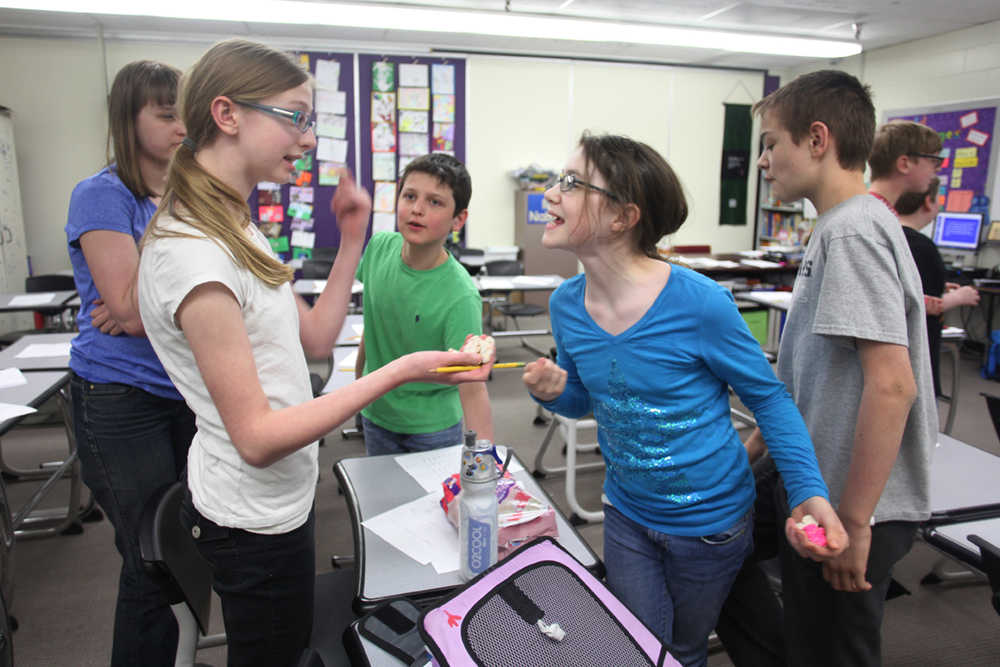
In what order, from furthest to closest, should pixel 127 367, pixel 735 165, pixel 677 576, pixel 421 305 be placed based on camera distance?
pixel 735 165 → pixel 421 305 → pixel 127 367 → pixel 677 576

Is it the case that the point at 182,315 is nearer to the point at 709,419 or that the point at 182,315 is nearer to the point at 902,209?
the point at 709,419

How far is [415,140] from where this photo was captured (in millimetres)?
6965

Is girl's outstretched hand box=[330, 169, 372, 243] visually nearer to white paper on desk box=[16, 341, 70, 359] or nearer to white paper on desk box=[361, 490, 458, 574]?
white paper on desk box=[361, 490, 458, 574]

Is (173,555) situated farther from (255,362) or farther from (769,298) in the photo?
(769,298)

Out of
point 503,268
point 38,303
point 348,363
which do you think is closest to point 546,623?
point 348,363

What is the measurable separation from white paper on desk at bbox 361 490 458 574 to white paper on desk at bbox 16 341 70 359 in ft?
7.07

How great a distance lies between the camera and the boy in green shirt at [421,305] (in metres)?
1.74

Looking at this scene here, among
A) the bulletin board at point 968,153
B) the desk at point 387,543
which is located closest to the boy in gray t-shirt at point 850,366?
the desk at point 387,543

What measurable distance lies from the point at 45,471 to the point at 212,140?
3263mm

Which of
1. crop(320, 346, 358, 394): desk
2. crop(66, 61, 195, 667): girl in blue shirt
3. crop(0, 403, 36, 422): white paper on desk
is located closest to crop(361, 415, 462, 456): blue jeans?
crop(320, 346, 358, 394): desk

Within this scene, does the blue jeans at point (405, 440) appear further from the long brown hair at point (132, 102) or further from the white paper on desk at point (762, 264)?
the white paper on desk at point (762, 264)

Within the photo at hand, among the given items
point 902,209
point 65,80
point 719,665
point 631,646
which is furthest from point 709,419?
point 65,80

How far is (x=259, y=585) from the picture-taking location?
1050 mm

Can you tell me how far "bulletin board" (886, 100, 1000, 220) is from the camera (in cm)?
592
